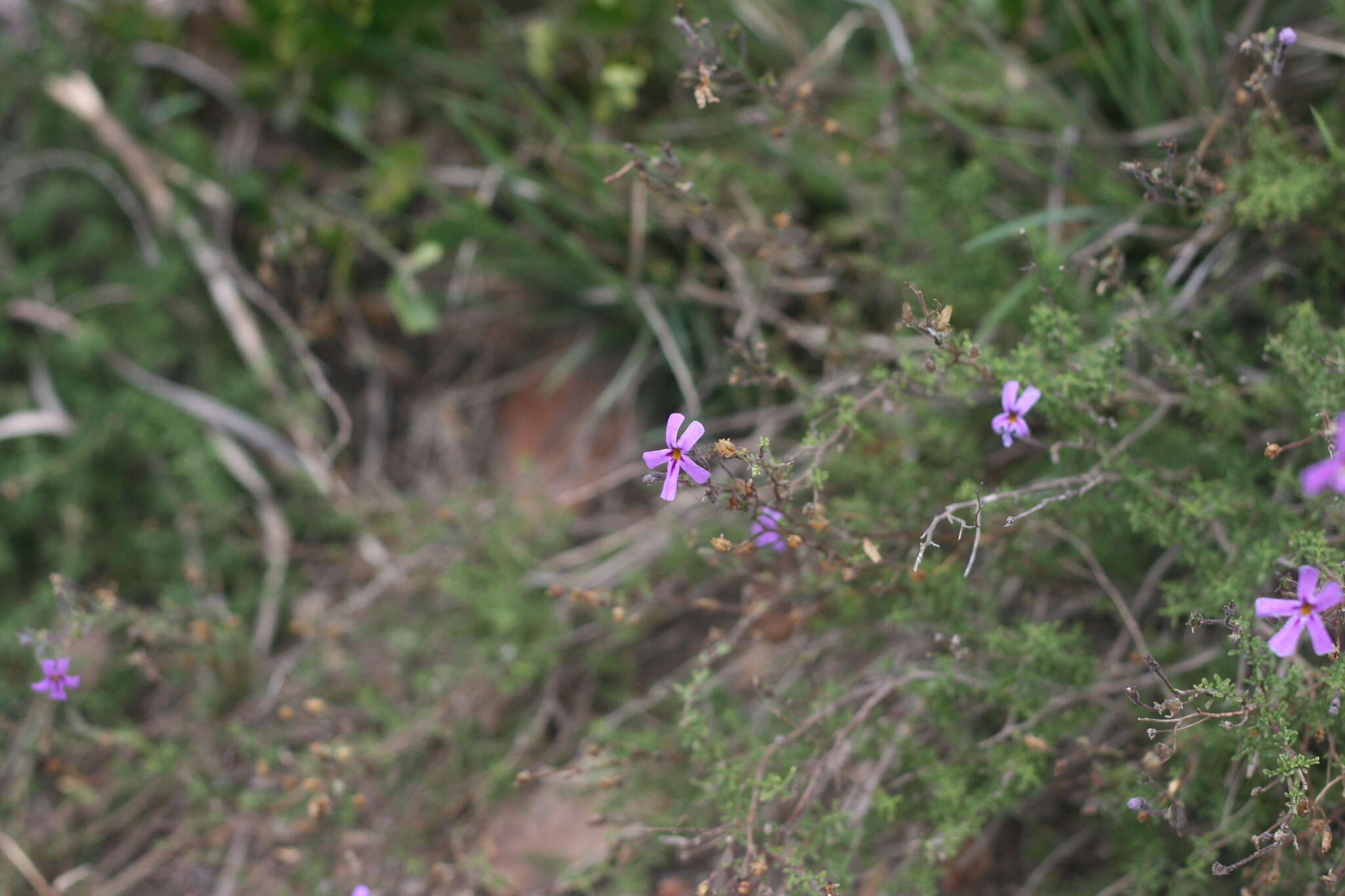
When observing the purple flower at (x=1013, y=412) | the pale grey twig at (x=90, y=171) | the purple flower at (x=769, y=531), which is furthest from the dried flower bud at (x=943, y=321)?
the pale grey twig at (x=90, y=171)

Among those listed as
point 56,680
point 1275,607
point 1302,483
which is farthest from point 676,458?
point 56,680

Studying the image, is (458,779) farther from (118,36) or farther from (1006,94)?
(118,36)

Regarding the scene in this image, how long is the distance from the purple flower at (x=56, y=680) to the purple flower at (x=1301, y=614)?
1.89 meters

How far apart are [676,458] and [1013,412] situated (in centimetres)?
52

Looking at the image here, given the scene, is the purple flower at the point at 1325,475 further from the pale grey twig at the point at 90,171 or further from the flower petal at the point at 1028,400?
the pale grey twig at the point at 90,171

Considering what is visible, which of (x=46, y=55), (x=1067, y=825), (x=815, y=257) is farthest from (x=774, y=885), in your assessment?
(x=46, y=55)

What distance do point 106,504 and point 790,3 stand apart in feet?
7.99

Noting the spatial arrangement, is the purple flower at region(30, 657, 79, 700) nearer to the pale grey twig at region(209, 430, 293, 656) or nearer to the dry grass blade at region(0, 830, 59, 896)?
the dry grass blade at region(0, 830, 59, 896)

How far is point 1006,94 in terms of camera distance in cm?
237

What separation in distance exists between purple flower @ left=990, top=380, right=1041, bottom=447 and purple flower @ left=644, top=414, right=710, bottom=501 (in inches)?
17.9

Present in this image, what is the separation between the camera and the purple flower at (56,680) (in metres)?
1.80

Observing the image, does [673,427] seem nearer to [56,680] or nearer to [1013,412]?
[1013,412]

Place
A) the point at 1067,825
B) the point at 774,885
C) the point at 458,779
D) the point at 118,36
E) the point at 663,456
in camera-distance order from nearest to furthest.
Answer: the point at 663,456 < the point at 774,885 < the point at 1067,825 < the point at 458,779 < the point at 118,36

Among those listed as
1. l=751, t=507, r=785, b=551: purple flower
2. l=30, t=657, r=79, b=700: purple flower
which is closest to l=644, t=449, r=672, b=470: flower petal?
l=751, t=507, r=785, b=551: purple flower
